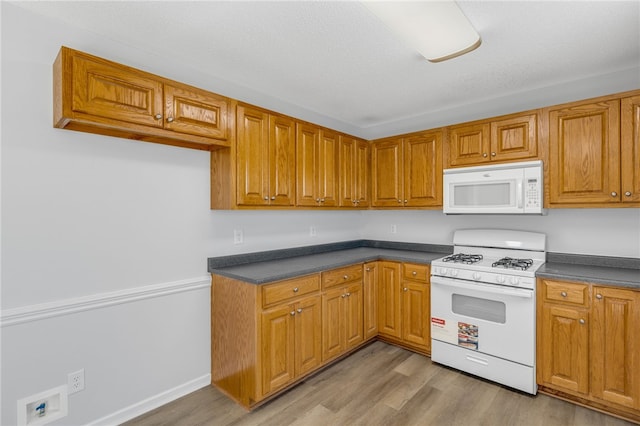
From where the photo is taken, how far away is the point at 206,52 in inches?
89.1

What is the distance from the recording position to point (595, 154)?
7.85 ft

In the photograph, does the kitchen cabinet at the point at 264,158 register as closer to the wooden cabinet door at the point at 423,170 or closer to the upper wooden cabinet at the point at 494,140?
the wooden cabinet door at the point at 423,170

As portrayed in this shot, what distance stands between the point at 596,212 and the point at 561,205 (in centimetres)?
38

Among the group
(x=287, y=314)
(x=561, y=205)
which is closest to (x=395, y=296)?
(x=287, y=314)

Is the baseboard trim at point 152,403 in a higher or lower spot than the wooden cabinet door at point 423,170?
lower

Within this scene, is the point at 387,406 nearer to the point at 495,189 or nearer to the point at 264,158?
the point at 495,189

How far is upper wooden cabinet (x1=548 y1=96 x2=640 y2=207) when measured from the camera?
89.1 inches

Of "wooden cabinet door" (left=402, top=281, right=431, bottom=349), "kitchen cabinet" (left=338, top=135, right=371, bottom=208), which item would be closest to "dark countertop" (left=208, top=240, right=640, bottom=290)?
"wooden cabinet door" (left=402, top=281, right=431, bottom=349)

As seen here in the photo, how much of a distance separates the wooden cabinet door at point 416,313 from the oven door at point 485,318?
0.10 meters

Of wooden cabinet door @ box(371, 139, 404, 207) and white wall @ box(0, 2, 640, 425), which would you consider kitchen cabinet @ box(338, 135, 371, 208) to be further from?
white wall @ box(0, 2, 640, 425)

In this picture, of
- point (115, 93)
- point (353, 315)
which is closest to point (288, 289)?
point (353, 315)

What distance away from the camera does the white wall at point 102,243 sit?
1.75m

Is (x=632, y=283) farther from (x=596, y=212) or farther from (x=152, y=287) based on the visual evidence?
(x=152, y=287)

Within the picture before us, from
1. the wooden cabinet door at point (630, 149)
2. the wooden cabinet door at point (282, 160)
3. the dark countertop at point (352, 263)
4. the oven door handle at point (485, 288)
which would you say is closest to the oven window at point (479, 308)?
the oven door handle at point (485, 288)
